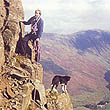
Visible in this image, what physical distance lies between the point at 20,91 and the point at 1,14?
8.23m

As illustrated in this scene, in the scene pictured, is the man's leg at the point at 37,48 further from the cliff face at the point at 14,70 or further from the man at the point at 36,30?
the cliff face at the point at 14,70

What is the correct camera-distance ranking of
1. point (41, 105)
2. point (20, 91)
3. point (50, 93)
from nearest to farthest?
point (20, 91) → point (41, 105) → point (50, 93)

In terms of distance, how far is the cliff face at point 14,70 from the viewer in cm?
2289

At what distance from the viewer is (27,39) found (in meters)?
28.7

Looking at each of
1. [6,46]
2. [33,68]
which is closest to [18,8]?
[6,46]

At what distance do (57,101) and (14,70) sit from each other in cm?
753

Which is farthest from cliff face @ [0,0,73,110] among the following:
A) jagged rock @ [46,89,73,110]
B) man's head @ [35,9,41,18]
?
man's head @ [35,9,41,18]

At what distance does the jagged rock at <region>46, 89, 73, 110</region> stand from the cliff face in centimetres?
102

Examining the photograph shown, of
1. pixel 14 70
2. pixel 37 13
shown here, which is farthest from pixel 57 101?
pixel 37 13

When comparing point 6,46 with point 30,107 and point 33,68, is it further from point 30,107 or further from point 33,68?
point 30,107

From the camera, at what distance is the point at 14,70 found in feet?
82.0

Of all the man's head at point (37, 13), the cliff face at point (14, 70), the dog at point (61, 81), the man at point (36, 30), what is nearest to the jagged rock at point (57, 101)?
the cliff face at point (14, 70)

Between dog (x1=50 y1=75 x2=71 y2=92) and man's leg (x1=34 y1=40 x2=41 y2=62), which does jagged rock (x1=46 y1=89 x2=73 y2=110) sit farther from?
man's leg (x1=34 y1=40 x2=41 y2=62)

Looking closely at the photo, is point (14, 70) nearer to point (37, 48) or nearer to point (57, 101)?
point (37, 48)
